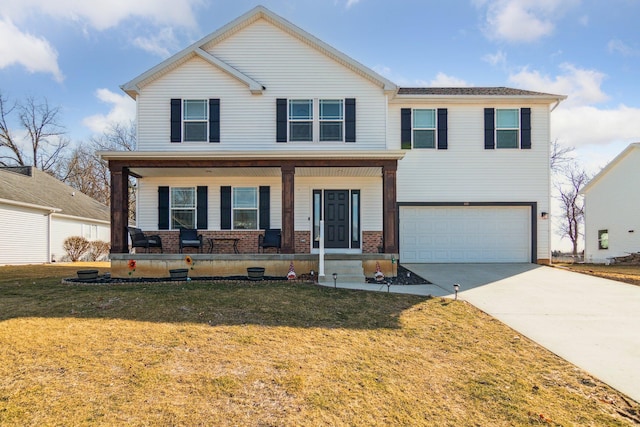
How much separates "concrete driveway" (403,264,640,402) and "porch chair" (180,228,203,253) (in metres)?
7.07

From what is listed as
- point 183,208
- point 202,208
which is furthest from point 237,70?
point 183,208

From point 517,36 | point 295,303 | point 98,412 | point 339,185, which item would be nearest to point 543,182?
point 517,36

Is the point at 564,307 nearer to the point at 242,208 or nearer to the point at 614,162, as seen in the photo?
the point at 242,208

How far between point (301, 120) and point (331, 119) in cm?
101

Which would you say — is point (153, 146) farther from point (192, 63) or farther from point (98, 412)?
→ point (98, 412)

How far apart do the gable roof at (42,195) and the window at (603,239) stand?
1129 inches

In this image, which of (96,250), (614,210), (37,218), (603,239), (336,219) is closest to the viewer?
(336,219)

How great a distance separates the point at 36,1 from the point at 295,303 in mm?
13684

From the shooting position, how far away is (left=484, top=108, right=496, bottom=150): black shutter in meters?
13.8

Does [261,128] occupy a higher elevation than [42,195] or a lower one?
higher

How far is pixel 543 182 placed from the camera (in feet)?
45.4

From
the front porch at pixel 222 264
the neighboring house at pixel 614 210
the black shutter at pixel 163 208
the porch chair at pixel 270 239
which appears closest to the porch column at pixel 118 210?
the front porch at pixel 222 264

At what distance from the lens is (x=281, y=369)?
422 centimetres

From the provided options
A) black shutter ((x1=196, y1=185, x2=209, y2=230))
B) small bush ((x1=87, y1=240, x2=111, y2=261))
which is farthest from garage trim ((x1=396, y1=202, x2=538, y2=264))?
small bush ((x1=87, y1=240, x2=111, y2=261))
